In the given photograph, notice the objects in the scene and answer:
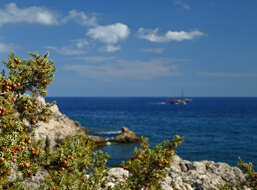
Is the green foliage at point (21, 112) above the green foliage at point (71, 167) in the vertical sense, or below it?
above

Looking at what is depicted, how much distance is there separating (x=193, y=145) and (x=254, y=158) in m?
13.9

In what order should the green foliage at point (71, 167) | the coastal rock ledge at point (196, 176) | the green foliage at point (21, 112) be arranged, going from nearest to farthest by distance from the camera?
1. the green foliage at point (21, 112)
2. the green foliage at point (71, 167)
3. the coastal rock ledge at point (196, 176)

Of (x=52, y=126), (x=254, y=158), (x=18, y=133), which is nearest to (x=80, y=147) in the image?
(x=18, y=133)

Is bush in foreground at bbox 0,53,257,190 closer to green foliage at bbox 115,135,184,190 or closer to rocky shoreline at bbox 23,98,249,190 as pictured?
green foliage at bbox 115,135,184,190

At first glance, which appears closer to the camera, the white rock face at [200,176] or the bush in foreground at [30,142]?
the bush in foreground at [30,142]

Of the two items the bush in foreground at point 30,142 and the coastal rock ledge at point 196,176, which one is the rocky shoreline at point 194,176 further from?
the bush in foreground at point 30,142

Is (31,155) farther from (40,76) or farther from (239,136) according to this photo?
(239,136)

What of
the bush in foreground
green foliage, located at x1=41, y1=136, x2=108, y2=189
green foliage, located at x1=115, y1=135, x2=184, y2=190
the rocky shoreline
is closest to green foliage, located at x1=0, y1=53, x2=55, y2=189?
the bush in foreground

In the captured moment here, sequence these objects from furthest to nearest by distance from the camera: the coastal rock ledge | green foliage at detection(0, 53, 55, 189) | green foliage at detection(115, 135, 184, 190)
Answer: the coastal rock ledge → green foliage at detection(115, 135, 184, 190) → green foliage at detection(0, 53, 55, 189)

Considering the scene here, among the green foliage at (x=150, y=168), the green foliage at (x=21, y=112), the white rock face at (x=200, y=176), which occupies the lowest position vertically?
the white rock face at (x=200, y=176)

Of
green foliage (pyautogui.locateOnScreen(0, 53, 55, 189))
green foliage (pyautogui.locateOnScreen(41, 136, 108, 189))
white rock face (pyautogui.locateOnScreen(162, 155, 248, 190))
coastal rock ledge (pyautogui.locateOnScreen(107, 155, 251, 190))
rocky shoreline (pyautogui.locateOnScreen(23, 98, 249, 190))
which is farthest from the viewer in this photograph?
white rock face (pyautogui.locateOnScreen(162, 155, 248, 190))

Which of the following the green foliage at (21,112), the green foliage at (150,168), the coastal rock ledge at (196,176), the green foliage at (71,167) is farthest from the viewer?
the coastal rock ledge at (196,176)

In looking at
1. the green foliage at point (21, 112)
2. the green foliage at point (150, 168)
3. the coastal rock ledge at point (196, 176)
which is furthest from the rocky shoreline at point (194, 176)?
the green foliage at point (21, 112)

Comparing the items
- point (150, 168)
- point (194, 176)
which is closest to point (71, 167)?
point (150, 168)
